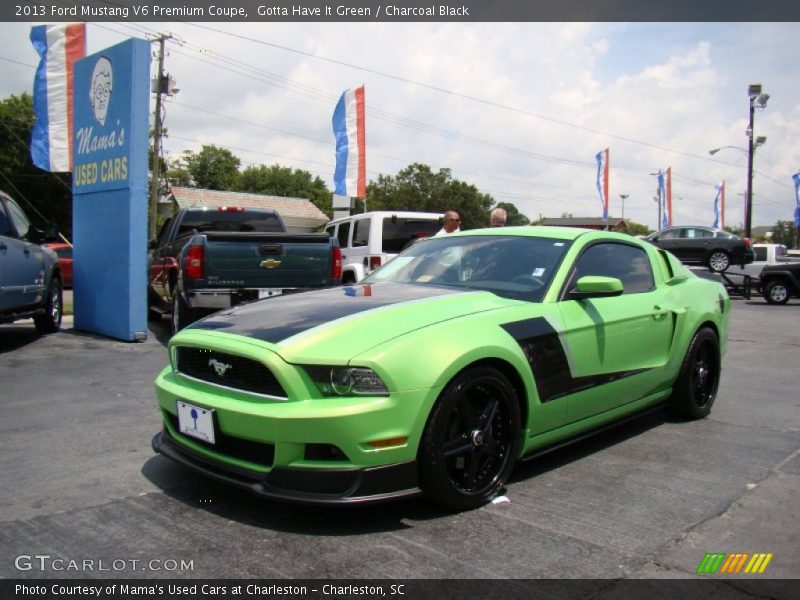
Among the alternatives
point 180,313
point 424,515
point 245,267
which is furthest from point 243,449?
point 180,313

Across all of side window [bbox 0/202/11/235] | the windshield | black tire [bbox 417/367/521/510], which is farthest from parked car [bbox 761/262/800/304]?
side window [bbox 0/202/11/235]

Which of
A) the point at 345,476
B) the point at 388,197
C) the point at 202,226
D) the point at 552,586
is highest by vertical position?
the point at 388,197

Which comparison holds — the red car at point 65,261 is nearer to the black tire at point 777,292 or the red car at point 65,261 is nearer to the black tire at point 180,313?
the black tire at point 180,313

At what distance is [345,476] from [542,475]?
57.9 inches

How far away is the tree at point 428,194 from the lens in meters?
64.1

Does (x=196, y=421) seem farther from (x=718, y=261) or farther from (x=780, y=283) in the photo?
(x=718, y=261)

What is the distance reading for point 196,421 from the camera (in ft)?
10.5

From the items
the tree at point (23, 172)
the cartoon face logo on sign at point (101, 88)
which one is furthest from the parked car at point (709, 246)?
the tree at point (23, 172)

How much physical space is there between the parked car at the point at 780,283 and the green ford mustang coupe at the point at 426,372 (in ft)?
50.7

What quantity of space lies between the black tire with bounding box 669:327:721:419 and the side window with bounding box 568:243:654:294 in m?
0.68

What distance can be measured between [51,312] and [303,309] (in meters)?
7.13

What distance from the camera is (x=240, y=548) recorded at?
2.82 meters

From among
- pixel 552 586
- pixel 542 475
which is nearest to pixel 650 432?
pixel 542 475

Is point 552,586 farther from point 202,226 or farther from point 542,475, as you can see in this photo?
point 202,226
